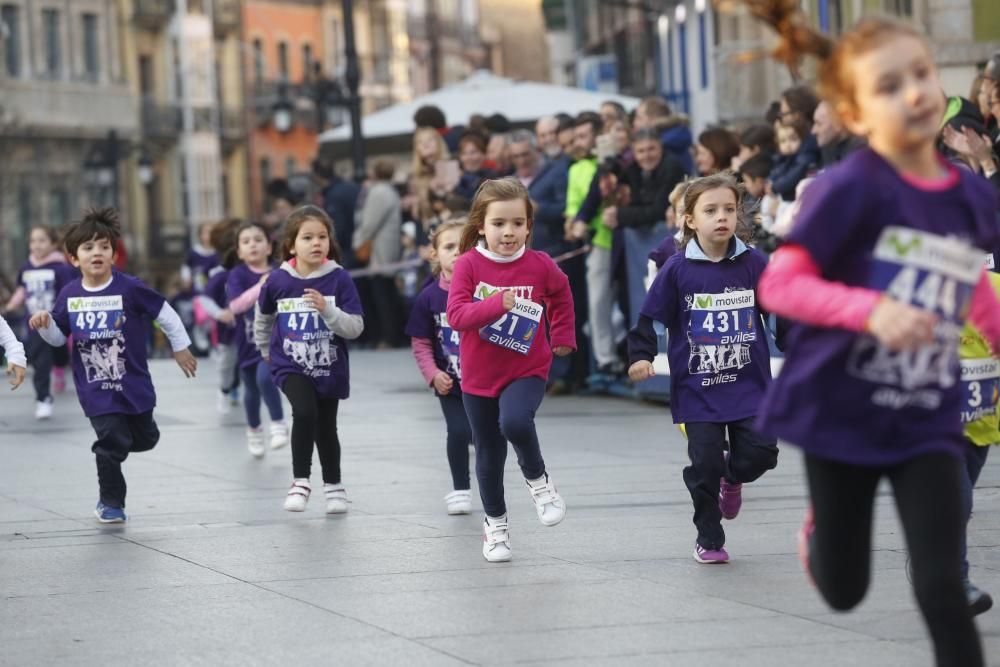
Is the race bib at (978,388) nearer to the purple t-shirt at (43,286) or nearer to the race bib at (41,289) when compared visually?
the purple t-shirt at (43,286)

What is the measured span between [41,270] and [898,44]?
15.7 metres

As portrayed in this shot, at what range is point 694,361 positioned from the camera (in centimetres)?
851

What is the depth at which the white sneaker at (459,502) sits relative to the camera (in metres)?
10.2

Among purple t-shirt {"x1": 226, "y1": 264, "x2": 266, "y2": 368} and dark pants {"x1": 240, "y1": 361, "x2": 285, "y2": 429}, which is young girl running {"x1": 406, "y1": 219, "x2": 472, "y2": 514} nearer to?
dark pants {"x1": 240, "y1": 361, "x2": 285, "y2": 429}

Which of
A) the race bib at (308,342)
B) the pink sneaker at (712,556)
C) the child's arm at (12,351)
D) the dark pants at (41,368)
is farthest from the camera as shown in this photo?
the dark pants at (41,368)

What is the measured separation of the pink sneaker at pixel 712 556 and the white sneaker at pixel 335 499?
2.71 meters

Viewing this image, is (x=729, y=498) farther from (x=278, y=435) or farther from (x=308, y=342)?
(x=278, y=435)

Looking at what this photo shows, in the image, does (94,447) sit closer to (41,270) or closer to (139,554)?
(139,554)

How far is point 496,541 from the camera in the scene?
8.62 meters

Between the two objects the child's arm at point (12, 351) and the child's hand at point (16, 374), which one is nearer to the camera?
the child's hand at point (16, 374)

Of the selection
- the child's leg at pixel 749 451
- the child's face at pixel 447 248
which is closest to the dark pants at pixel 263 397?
the child's face at pixel 447 248

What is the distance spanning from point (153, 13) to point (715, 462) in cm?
6691

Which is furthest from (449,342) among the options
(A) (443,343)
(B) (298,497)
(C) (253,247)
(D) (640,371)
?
(C) (253,247)

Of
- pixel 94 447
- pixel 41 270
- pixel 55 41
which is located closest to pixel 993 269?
pixel 94 447
